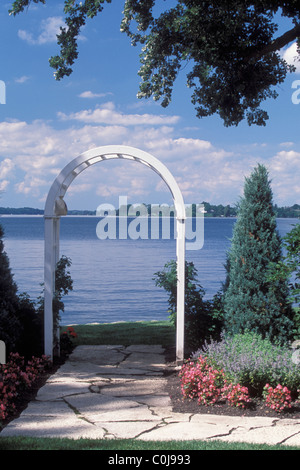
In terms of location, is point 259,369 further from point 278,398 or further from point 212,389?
point 212,389

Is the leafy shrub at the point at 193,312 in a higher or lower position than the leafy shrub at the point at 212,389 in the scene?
higher

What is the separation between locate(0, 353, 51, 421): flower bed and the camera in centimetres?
491

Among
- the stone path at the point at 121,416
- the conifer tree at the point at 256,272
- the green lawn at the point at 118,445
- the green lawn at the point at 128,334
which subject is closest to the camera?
the green lawn at the point at 118,445

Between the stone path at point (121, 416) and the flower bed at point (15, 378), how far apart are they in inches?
7.3

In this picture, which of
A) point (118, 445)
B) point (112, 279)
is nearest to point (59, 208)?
point (118, 445)

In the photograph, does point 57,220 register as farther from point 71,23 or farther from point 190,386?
point 71,23

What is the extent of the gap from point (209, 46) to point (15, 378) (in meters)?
5.47

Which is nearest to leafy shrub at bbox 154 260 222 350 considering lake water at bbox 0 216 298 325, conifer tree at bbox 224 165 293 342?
conifer tree at bbox 224 165 293 342

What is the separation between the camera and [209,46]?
7.26 m

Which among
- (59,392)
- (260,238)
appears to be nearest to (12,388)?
(59,392)

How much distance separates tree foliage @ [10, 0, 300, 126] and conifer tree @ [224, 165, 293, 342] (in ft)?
6.39

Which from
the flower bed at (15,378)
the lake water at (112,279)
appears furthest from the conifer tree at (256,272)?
the lake water at (112,279)

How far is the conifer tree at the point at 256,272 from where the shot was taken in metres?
6.58

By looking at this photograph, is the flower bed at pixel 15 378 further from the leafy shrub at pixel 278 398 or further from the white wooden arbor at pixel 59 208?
the leafy shrub at pixel 278 398
